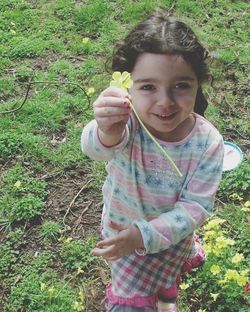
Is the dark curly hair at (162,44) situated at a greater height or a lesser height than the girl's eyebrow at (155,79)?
greater

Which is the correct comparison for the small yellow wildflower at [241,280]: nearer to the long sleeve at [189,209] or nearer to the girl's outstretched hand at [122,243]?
the long sleeve at [189,209]

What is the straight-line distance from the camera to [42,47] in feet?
15.2

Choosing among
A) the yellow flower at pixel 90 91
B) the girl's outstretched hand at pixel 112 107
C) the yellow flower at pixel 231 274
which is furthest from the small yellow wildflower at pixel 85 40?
the girl's outstretched hand at pixel 112 107

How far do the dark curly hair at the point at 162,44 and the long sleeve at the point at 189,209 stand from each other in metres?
0.31

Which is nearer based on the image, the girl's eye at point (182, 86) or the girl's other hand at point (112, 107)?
the girl's other hand at point (112, 107)

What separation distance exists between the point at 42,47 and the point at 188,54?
2.85 meters

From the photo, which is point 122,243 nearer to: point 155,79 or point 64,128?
point 155,79

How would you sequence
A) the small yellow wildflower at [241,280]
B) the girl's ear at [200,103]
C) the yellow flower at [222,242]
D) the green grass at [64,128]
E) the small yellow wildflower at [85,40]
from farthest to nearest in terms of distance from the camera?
the small yellow wildflower at [85,40] → the green grass at [64,128] → the yellow flower at [222,242] → the small yellow wildflower at [241,280] → the girl's ear at [200,103]

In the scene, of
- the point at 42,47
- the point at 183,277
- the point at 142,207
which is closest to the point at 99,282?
the point at 183,277

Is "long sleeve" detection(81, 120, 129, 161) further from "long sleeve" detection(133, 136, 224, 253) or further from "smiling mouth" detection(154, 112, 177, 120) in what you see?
"long sleeve" detection(133, 136, 224, 253)

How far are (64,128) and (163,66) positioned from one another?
2.03m

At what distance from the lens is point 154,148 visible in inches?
83.7

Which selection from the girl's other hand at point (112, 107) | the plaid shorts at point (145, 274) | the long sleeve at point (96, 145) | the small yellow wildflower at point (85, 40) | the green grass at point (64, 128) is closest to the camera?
the girl's other hand at point (112, 107)

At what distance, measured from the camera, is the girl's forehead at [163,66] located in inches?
75.8
